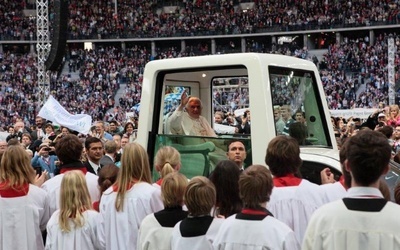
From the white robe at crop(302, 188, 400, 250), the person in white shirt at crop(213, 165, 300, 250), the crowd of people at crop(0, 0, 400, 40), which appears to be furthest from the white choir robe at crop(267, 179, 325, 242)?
the crowd of people at crop(0, 0, 400, 40)

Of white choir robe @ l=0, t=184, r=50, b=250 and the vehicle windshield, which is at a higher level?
the vehicle windshield

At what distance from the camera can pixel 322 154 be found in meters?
6.89

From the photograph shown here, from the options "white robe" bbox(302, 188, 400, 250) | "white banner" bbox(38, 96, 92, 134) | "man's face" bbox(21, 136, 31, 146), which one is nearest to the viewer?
"white robe" bbox(302, 188, 400, 250)

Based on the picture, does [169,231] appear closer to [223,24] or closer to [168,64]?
[168,64]

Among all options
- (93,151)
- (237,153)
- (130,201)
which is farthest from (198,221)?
(93,151)

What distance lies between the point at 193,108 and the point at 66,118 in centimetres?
1145

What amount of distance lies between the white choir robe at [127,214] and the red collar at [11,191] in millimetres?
829

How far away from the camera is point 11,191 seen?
6.86 metres

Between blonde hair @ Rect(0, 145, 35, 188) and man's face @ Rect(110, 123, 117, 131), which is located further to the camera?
man's face @ Rect(110, 123, 117, 131)

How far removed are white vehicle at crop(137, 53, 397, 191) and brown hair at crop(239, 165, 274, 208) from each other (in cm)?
204

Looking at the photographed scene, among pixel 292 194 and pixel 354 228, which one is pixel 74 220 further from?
pixel 354 228

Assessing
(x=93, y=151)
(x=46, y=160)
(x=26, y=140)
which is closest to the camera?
(x=93, y=151)

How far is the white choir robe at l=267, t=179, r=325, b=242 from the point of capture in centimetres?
561

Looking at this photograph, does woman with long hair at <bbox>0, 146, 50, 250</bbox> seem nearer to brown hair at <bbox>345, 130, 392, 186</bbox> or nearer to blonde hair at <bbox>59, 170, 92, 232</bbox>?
blonde hair at <bbox>59, 170, 92, 232</bbox>
